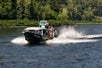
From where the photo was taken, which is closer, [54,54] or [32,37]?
[54,54]

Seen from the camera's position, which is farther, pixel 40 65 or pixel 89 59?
pixel 89 59

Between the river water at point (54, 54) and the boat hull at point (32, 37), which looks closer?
the river water at point (54, 54)

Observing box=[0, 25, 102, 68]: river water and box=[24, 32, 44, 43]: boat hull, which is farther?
box=[24, 32, 44, 43]: boat hull

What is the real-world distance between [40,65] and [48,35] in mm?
35158

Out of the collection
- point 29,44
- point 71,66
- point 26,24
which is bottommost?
point 26,24

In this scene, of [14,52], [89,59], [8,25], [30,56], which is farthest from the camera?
[8,25]

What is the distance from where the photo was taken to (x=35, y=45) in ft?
277

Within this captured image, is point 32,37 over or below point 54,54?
below

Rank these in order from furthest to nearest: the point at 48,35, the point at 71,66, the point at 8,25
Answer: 1. the point at 8,25
2. the point at 48,35
3. the point at 71,66

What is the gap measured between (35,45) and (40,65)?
28.1 meters

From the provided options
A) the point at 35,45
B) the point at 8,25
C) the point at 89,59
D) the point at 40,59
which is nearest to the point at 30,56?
the point at 40,59

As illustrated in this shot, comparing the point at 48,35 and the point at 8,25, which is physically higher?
the point at 48,35

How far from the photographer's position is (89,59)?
2452 inches

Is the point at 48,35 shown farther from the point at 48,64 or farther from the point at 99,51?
the point at 48,64
